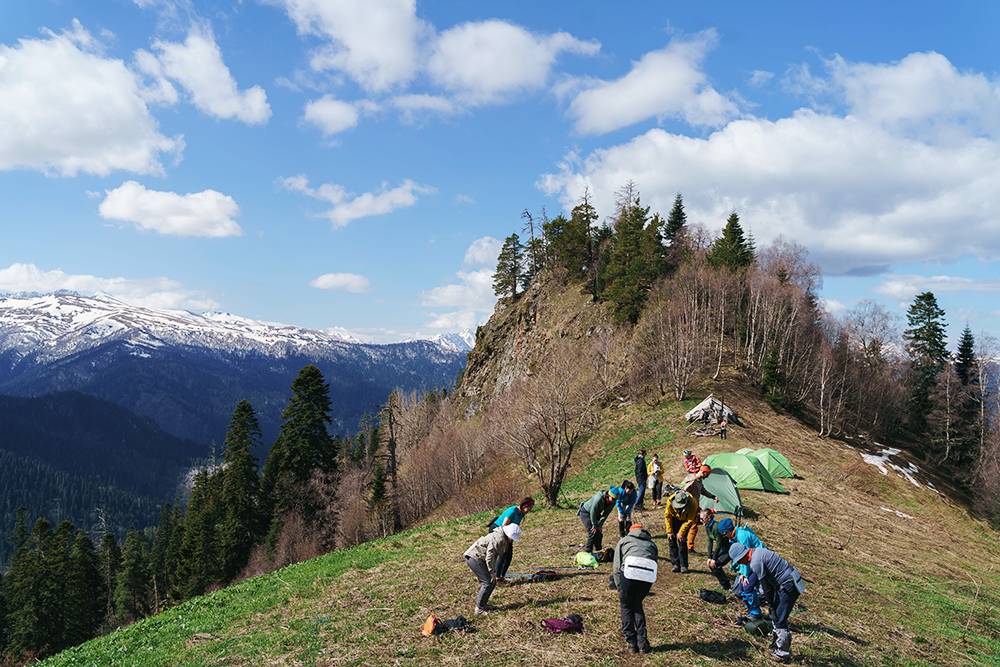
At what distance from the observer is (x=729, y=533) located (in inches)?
483

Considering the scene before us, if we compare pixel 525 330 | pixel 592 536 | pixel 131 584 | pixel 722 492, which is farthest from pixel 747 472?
pixel 131 584

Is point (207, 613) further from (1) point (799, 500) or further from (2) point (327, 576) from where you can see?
(1) point (799, 500)

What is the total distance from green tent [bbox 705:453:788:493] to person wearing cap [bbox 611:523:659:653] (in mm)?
16472

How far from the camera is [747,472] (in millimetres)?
25141

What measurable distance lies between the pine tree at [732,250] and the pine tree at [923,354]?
21.1 metres

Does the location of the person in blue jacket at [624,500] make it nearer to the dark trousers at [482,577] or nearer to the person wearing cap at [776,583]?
the person wearing cap at [776,583]

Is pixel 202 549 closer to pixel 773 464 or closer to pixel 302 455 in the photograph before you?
pixel 302 455

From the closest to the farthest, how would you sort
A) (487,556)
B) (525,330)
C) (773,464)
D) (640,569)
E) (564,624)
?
(640,569), (564,624), (487,556), (773,464), (525,330)

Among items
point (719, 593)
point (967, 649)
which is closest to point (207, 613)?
point (719, 593)

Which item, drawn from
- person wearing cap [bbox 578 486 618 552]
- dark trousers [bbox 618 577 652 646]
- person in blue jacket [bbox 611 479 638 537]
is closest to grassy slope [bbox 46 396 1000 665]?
dark trousers [bbox 618 577 652 646]

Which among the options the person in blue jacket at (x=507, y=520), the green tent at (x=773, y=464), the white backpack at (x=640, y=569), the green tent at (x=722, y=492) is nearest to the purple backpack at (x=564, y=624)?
the person in blue jacket at (x=507, y=520)

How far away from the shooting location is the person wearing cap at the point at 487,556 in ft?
37.2

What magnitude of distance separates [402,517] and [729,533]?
4437 cm

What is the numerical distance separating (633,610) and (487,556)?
322 cm
